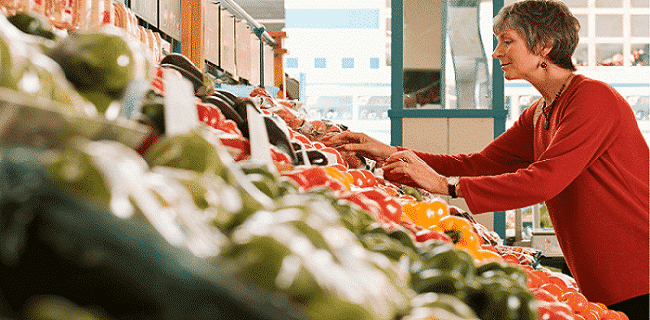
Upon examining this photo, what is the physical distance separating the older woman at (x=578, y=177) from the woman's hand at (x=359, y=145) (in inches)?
11.9

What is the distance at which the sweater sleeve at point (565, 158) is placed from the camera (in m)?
2.06

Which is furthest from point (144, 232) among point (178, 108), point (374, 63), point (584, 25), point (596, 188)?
point (374, 63)

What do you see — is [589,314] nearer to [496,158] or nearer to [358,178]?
[358,178]

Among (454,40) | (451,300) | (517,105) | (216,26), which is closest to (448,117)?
(454,40)

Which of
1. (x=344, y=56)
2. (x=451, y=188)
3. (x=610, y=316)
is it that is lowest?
(x=610, y=316)

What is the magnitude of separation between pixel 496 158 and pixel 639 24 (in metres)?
7.66

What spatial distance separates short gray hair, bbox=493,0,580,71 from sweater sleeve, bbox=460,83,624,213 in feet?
0.73

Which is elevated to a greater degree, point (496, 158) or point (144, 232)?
point (144, 232)

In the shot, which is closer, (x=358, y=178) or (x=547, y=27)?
(x=358, y=178)

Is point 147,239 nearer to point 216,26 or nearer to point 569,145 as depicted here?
point 569,145

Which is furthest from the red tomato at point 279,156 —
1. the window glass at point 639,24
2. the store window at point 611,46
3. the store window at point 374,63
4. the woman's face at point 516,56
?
the store window at point 374,63

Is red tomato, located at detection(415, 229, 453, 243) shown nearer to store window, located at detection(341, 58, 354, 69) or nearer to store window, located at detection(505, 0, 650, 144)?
store window, located at detection(505, 0, 650, 144)

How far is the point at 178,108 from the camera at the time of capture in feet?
2.35

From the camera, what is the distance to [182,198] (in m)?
0.43
